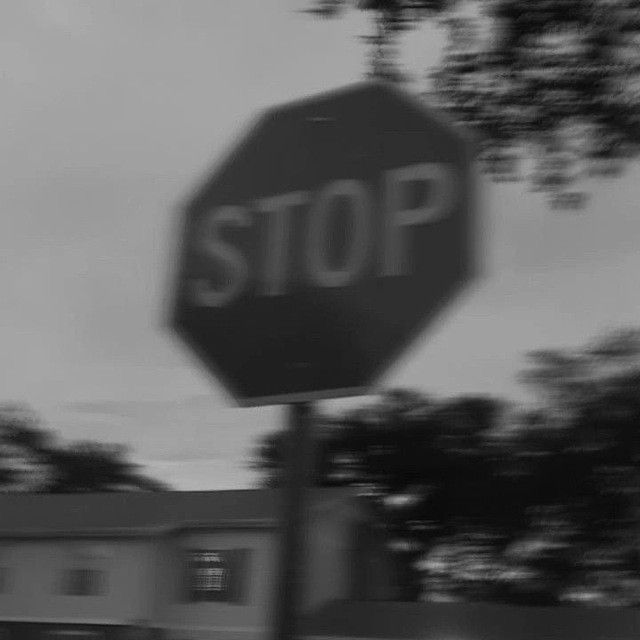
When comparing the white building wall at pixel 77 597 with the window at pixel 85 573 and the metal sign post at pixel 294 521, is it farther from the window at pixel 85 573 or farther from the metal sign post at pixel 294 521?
the metal sign post at pixel 294 521

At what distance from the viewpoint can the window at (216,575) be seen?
3114 cm

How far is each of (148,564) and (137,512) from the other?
1747 millimetres

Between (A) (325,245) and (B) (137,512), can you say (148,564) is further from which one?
(A) (325,245)

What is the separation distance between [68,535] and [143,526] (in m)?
2.18

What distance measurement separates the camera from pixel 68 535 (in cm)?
3394

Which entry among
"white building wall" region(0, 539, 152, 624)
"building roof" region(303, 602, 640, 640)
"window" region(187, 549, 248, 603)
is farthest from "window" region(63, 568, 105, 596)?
"building roof" region(303, 602, 640, 640)

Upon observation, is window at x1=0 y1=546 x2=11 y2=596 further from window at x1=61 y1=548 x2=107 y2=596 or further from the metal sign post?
the metal sign post

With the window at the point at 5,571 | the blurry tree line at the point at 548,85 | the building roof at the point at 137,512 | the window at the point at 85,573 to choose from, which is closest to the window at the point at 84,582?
the window at the point at 85,573

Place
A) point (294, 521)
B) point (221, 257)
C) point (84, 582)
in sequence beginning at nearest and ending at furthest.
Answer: point (294, 521), point (221, 257), point (84, 582)

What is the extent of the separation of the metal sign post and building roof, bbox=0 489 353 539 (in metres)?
29.3

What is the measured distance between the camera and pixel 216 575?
3297cm

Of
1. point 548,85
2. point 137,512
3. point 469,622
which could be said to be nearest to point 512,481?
point 469,622

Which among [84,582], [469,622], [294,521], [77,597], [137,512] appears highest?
[137,512]

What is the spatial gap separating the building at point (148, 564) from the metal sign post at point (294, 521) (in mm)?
29379
